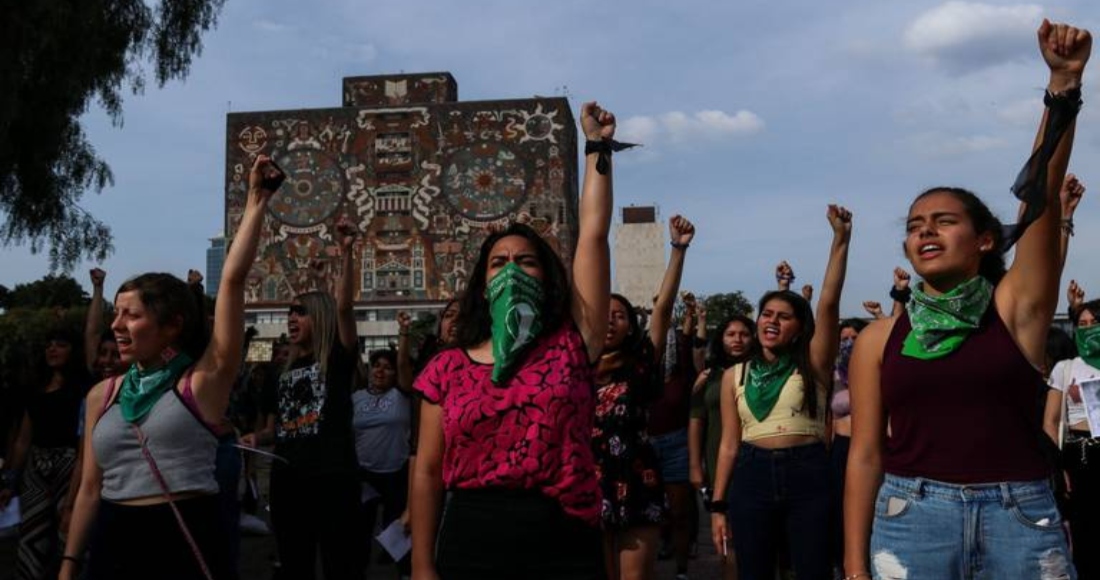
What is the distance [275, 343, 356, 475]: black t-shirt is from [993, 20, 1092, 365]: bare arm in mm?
4000

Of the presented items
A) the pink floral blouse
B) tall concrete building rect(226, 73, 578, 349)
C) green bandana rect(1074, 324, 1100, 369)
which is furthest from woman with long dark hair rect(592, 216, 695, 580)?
tall concrete building rect(226, 73, 578, 349)

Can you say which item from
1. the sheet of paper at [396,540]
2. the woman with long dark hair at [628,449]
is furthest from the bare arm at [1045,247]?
the sheet of paper at [396,540]

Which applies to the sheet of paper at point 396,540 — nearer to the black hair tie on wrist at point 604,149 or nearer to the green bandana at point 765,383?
the green bandana at point 765,383

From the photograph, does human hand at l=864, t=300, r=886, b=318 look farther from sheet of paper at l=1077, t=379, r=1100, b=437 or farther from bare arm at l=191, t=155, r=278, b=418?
bare arm at l=191, t=155, r=278, b=418

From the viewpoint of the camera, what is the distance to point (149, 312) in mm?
4082

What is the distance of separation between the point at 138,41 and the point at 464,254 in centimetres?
5365

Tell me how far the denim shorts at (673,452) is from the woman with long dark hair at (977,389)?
5.53m

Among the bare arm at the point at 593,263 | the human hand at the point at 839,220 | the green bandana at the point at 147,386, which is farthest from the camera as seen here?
the human hand at the point at 839,220

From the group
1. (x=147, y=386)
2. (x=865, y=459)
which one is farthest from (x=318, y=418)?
(x=865, y=459)

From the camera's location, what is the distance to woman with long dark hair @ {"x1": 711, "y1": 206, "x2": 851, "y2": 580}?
17.5ft

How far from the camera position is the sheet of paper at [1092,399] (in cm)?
721

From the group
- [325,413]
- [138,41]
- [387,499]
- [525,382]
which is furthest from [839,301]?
[138,41]

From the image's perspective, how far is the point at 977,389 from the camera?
3.01 m

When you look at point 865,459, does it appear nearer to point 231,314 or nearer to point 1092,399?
point 231,314
